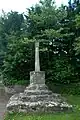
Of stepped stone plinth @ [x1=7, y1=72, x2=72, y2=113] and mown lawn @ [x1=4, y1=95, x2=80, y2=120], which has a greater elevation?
stepped stone plinth @ [x1=7, y1=72, x2=72, y2=113]

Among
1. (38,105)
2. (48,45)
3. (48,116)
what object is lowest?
(48,116)

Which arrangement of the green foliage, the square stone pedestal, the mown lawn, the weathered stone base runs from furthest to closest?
the green foliage < the square stone pedestal < the weathered stone base < the mown lawn

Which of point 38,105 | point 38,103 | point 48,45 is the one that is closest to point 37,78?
point 38,103

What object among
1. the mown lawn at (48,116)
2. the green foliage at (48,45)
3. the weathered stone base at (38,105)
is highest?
the green foliage at (48,45)

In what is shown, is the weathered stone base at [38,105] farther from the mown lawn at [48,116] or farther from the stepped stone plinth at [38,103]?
the mown lawn at [48,116]

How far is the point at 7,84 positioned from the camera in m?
28.6

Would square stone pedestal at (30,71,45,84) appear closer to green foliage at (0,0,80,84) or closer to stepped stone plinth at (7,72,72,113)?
stepped stone plinth at (7,72,72,113)

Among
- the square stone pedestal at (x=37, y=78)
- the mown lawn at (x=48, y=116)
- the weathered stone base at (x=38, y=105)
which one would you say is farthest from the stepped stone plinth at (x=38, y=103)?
the square stone pedestal at (x=37, y=78)

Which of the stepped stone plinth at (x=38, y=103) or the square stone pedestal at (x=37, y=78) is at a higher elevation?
the square stone pedestal at (x=37, y=78)

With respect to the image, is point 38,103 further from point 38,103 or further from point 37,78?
point 37,78

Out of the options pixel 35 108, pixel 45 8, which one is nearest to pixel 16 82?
pixel 45 8

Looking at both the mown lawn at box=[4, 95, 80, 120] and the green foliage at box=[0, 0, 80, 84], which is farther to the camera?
the green foliage at box=[0, 0, 80, 84]

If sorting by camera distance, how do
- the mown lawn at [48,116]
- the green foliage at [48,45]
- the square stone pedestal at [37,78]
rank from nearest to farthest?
the mown lawn at [48,116]
the square stone pedestal at [37,78]
the green foliage at [48,45]

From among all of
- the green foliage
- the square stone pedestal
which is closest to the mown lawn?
the square stone pedestal
